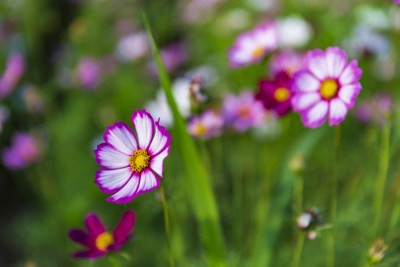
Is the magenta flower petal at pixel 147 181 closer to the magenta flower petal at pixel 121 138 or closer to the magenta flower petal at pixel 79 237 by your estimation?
the magenta flower petal at pixel 121 138

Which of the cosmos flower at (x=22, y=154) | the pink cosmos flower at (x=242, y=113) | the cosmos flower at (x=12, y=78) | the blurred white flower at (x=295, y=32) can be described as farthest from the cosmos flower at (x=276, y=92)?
the cosmos flower at (x=12, y=78)

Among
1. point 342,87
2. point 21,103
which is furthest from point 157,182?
point 21,103

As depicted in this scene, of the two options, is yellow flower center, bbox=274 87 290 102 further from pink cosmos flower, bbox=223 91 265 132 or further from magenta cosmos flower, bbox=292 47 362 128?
pink cosmos flower, bbox=223 91 265 132

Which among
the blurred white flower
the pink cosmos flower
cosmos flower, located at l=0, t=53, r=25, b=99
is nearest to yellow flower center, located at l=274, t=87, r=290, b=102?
the pink cosmos flower

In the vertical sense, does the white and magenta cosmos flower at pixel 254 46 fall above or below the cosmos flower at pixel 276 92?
above

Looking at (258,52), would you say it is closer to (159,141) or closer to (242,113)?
(242,113)

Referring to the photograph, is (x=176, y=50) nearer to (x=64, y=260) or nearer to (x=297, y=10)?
(x=297, y=10)
